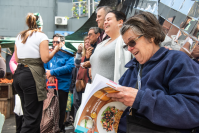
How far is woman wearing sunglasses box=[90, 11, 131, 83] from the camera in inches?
64.2

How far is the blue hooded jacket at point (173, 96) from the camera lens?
0.82 metres

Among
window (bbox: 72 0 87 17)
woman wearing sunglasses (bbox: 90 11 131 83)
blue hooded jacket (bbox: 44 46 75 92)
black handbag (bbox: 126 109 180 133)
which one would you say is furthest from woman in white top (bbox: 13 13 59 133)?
window (bbox: 72 0 87 17)

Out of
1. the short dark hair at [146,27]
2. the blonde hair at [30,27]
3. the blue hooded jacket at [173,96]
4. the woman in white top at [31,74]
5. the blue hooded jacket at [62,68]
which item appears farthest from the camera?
the blue hooded jacket at [62,68]

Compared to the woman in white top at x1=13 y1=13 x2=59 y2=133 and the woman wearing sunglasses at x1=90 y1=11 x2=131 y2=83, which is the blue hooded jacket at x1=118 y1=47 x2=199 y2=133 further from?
the woman in white top at x1=13 y1=13 x2=59 y2=133

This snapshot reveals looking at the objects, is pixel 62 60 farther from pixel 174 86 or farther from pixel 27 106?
pixel 174 86

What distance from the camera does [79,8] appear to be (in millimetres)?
11031

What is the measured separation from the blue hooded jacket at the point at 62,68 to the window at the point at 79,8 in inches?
307

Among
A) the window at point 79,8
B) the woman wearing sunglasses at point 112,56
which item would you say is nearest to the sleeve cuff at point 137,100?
the woman wearing sunglasses at point 112,56

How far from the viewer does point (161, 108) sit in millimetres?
838

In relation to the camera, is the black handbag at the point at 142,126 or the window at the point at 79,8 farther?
the window at the point at 79,8

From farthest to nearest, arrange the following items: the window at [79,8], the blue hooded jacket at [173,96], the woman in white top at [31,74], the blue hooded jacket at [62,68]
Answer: the window at [79,8] → the blue hooded jacket at [62,68] → the woman in white top at [31,74] → the blue hooded jacket at [173,96]

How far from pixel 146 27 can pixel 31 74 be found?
4.72 ft

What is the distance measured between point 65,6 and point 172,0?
34.8 ft

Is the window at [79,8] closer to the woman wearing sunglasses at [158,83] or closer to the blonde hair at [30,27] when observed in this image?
the blonde hair at [30,27]
